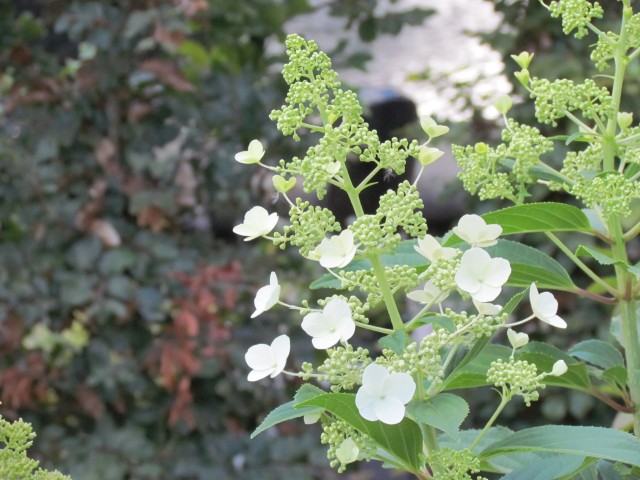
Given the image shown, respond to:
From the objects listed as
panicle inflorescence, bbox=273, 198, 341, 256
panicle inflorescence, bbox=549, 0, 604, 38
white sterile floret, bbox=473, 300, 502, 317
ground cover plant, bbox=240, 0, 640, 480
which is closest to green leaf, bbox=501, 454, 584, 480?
ground cover plant, bbox=240, 0, 640, 480

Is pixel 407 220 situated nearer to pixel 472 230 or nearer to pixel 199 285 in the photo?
pixel 472 230

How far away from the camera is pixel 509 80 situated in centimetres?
229

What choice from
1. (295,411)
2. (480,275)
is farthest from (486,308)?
(295,411)

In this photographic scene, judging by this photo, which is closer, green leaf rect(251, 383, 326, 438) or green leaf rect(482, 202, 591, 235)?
green leaf rect(251, 383, 326, 438)

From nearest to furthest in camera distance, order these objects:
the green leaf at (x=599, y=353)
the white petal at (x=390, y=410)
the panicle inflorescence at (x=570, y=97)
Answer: the white petal at (x=390, y=410)
the panicle inflorescence at (x=570, y=97)
the green leaf at (x=599, y=353)

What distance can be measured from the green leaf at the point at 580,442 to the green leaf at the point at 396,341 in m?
0.11

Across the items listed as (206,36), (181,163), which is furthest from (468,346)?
(206,36)

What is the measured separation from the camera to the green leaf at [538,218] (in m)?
0.77

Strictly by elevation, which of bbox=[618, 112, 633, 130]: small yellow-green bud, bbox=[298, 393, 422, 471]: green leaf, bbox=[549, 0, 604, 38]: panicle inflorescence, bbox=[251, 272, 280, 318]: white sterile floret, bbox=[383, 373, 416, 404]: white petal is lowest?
bbox=[298, 393, 422, 471]: green leaf

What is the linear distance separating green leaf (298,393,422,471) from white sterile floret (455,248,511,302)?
10 centimetres

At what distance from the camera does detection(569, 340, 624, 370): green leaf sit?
91cm

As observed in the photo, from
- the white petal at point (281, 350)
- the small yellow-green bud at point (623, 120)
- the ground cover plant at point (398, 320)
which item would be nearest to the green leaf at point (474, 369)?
the ground cover plant at point (398, 320)

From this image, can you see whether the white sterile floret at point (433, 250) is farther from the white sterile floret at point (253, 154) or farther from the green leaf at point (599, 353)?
the green leaf at point (599, 353)

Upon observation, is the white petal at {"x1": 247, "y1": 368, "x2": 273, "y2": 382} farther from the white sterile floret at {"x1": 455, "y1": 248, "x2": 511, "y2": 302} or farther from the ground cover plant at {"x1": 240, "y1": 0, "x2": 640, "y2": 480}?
the white sterile floret at {"x1": 455, "y1": 248, "x2": 511, "y2": 302}
